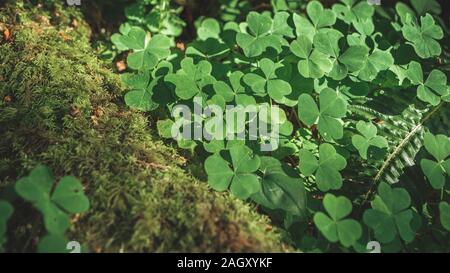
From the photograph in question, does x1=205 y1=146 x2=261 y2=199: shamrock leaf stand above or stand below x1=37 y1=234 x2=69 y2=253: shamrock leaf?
below

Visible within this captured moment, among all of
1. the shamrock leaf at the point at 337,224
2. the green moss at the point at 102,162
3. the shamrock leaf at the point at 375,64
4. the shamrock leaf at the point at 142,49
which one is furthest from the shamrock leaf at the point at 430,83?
the shamrock leaf at the point at 142,49

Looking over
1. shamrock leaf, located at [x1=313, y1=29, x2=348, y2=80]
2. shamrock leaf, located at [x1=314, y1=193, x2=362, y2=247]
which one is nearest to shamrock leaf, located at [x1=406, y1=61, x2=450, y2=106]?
shamrock leaf, located at [x1=313, y1=29, x2=348, y2=80]

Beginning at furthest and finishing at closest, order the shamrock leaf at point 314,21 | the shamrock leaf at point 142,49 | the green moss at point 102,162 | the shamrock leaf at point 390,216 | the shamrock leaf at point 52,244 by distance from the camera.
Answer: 1. the shamrock leaf at point 314,21
2. the shamrock leaf at point 142,49
3. the shamrock leaf at point 390,216
4. the green moss at point 102,162
5. the shamrock leaf at point 52,244

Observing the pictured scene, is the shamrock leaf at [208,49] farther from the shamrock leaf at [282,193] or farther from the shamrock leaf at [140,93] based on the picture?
the shamrock leaf at [282,193]

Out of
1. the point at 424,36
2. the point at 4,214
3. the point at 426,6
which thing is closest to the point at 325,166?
the point at 424,36

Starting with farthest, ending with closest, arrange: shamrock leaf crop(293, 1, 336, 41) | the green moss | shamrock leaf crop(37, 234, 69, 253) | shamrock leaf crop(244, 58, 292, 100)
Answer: shamrock leaf crop(293, 1, 336, 41)
shamrock leaf crop(244, 58, 292, 100)
the green moss
shamrock leaf crop(37, 234, 69, 253)

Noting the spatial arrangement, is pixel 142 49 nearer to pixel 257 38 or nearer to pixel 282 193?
pixel 257 38

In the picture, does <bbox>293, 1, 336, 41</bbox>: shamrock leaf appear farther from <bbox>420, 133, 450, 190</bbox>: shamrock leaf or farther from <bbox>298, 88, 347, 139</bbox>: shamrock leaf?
<bbox>420, 133, 450, 190</bbox>: shamrock leaf
